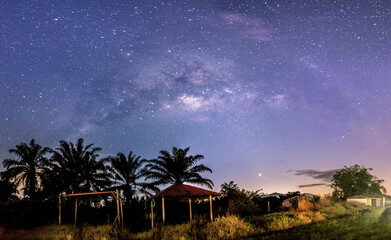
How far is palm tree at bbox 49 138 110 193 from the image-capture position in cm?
3275

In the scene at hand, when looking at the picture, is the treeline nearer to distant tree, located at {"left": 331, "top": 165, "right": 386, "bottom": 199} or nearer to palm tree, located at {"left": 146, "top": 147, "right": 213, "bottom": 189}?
palm tree, located at {"left": 146, "top": 147, "right": 213, "bottom": 189}

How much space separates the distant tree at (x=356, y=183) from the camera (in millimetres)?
71812

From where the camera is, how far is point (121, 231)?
15.6m

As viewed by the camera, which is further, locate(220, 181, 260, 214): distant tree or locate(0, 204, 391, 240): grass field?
locate(220, 181, 260, 214): distant tree

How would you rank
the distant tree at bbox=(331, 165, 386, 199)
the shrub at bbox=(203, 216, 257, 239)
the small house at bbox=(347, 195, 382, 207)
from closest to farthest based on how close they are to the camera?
the shrub at bbox=(203, 216, 257, 239), the small house at bbox=(347, 195, 382, 207), the distant tree at bbox=(331, 165, 386, 199)

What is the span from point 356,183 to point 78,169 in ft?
216

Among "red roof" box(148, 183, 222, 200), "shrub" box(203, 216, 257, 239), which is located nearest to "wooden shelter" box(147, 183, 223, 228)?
"red roof" box(148, 183, 222, 200)

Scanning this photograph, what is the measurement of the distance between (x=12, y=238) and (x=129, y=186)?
19168mm

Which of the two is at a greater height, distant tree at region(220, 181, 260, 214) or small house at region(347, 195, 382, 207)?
distant tree at region(220, 181, 260, 214)

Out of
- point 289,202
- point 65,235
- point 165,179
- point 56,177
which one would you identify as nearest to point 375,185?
point 289,202

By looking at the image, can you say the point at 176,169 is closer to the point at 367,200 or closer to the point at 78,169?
the point at 78,169

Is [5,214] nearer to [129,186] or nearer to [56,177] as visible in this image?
[56,177]

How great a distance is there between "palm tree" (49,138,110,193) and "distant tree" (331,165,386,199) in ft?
200

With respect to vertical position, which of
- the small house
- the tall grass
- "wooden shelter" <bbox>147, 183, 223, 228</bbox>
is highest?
"wooden shelter" <bbox>147, 183, 223, 228</bbox>
